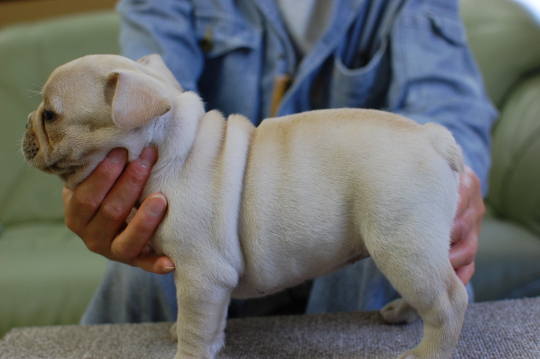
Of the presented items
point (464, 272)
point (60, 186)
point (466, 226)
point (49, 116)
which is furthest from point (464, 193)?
point (60, 186)

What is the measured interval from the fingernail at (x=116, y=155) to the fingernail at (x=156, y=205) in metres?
0.10

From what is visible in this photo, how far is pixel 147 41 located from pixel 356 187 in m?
0.91

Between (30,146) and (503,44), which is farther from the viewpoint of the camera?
(503,44)

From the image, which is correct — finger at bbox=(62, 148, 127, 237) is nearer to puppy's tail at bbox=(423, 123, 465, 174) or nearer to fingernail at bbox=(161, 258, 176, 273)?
fingernail at bbox=(161, 258, 176, 273)

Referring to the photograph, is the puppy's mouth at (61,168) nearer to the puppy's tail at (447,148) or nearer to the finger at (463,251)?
the puppy's tail at (447,148)

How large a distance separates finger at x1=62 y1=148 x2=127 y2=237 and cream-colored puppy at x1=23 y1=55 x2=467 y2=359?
0.08ft

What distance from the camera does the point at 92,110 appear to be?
0.68 meters

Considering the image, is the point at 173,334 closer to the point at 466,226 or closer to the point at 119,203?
the point at 119,203

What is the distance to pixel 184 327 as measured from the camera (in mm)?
717

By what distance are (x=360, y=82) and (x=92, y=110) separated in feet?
2.80

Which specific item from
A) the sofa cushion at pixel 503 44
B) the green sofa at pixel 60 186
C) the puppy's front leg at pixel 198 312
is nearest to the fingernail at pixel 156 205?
the puppy's front leg at pixel 198 312

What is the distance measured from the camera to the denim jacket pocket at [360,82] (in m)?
1.29

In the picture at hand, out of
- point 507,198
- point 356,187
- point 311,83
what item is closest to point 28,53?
point 311,83

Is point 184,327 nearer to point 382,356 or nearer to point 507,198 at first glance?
point 382,356
